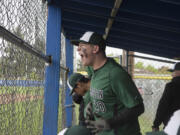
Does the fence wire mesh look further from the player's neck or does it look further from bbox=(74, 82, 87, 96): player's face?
the player's neck

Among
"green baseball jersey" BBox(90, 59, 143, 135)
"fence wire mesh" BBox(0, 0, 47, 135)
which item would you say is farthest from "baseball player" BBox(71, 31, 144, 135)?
"fence wire mesh" BBox(0, 0, 47, 135)

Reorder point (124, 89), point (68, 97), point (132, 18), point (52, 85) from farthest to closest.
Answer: point (68, 97)
point (132, 18)
point (52, 85)
point (124, 89)

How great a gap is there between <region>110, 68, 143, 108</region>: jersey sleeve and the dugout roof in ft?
3.96

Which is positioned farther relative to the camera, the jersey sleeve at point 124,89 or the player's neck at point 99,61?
the player's neck at point 99,61

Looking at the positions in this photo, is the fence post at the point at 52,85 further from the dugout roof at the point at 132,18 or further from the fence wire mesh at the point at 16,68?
the dugout roof at the point at 132,18

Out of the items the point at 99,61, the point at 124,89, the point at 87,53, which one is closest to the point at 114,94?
the point at 124,89

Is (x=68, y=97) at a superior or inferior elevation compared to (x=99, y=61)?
inferior

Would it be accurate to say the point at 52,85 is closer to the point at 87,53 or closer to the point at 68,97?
the point at 87,53

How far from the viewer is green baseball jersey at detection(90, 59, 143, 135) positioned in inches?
85.6

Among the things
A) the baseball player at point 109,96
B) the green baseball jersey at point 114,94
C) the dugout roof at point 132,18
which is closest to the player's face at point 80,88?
the baseball player at point 109,96

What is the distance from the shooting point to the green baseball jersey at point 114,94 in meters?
2.17

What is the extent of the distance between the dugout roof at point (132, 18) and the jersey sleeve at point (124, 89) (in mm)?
1208

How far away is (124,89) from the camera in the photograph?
2.17 metres

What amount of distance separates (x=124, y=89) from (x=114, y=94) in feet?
0.52
